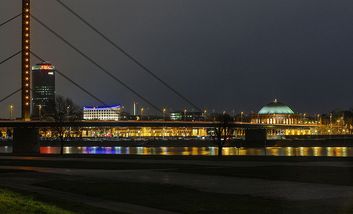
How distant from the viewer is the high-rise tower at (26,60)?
3086 inches

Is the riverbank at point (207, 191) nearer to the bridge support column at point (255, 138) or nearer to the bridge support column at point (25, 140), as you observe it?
the bridge support column at point (25, 140)

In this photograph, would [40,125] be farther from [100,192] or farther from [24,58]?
[100,192]

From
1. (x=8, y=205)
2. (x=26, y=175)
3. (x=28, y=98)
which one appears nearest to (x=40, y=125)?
(x=28, y=98)

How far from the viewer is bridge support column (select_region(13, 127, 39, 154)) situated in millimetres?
79938

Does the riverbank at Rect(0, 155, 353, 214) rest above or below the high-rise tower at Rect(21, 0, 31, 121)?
below

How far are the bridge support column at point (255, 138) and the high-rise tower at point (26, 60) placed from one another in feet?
153

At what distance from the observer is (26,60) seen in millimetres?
81250

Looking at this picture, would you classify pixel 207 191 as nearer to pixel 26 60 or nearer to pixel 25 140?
pixel 25 140

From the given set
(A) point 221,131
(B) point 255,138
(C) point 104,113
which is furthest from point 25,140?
(C) point 104,113

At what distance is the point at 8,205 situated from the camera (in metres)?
16.6

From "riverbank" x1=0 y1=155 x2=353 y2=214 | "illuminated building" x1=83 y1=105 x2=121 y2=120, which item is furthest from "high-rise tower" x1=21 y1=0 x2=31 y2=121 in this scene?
"illuminated building" x1=83 y1=105 x2=121 y2=120

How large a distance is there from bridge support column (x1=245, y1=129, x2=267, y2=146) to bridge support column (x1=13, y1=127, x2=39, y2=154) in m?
44.4

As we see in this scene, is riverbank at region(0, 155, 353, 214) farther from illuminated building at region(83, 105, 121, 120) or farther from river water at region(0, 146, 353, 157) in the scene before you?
illuminated building at region(83, 105, 121, 120)

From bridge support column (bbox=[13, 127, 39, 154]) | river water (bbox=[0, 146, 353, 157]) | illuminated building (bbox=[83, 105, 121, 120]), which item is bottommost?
river water (bbox=[0, 146, 353, 157])
